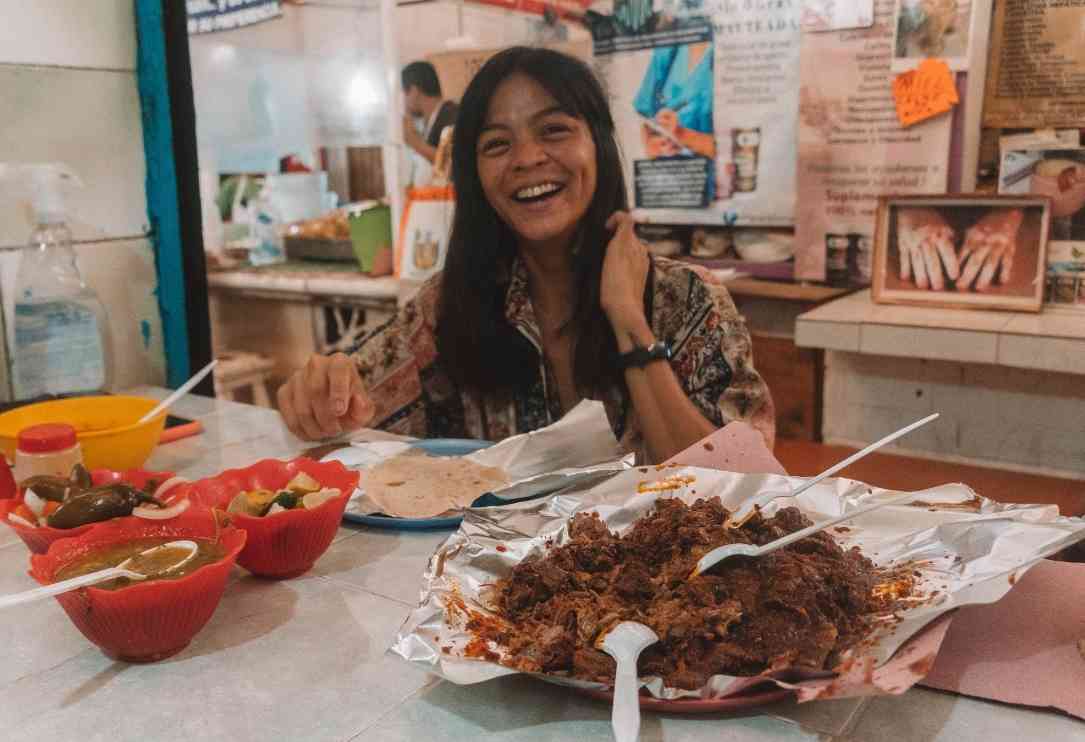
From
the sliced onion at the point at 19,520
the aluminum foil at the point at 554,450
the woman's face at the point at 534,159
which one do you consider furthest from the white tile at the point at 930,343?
the sliced onion at the point at 19,520

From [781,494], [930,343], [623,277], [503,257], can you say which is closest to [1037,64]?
[930,343]

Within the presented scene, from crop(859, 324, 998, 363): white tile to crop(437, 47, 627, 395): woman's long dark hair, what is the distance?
3.08 ft

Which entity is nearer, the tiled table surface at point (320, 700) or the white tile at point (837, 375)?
the tiled table surface at point (320, 700)

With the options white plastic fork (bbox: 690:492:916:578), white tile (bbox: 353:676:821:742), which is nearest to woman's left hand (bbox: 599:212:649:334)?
white plastic fork (bbox: 690:492:916:578)

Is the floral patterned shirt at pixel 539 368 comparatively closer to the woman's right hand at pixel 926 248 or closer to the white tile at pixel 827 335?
the white tile at pixel 827 335

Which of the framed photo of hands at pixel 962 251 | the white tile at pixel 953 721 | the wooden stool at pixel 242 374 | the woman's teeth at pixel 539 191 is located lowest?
the wooden stool at pixel 242 374

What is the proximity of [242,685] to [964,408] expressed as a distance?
2.31 meters

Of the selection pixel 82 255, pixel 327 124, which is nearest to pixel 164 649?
pixel 82 255

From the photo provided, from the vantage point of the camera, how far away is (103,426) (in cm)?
148

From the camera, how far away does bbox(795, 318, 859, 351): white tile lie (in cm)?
248

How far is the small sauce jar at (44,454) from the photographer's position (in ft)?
3.88

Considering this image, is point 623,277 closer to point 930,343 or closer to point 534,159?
point 534,159

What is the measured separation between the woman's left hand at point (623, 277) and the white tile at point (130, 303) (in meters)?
1.05

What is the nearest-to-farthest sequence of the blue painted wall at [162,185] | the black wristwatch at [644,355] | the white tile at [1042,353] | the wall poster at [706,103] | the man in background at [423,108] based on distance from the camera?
the black wristwatch at [644,355]
the blue painted wall at [162,185]
the white tile at [1042,353]
the wall poster at [706,103]
the man in background at [423,108]
